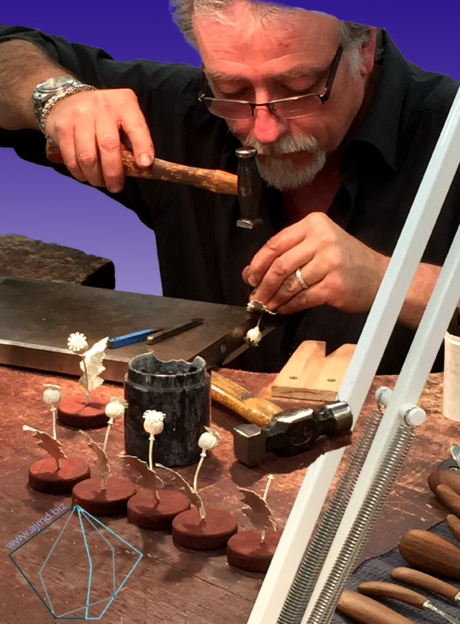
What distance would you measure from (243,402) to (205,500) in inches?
12.0

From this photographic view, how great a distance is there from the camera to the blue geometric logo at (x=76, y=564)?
939 mm

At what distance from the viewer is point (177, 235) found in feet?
9.42

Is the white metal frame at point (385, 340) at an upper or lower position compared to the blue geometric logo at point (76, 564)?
upper

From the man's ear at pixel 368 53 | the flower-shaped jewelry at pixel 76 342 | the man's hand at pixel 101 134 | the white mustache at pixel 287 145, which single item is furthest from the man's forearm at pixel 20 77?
the flower-shaped jewelry at pixel 76 342

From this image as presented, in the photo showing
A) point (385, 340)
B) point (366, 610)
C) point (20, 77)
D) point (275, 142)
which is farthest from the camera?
point (20, 77)

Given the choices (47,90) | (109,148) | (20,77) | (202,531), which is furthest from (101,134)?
(202,531)

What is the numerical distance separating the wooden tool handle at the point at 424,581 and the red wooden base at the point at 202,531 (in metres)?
0.24

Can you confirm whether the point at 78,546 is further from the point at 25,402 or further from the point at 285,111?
the point at 285,111

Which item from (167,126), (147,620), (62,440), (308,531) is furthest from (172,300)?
(308,531)

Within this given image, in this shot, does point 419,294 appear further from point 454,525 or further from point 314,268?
point 454,525

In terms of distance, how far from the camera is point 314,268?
190cm

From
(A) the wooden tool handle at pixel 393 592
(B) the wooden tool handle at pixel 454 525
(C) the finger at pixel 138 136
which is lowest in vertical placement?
(A) the wooden tool handle at pixel 393 592

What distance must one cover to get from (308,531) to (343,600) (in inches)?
10.0

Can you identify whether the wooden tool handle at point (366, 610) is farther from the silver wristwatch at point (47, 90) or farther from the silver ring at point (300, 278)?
the silver wristwatch at point (47, 90)
